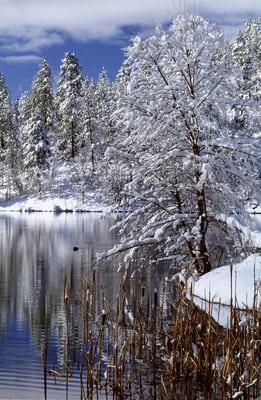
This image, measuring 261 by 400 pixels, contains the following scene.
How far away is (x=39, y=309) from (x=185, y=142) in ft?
19.7

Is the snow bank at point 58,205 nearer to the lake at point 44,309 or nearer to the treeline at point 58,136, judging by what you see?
the treeline at point 58,136

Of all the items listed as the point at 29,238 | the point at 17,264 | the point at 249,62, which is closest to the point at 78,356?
the point at 17,264

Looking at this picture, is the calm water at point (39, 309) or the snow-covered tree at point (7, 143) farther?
the snow-covered tree at point (7, 143)

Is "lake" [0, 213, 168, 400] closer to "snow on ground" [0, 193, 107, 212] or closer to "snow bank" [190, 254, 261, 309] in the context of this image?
"snow bank" [190, 254, 261, 309]

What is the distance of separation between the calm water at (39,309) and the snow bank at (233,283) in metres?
3.12

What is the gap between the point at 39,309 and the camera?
16297mm

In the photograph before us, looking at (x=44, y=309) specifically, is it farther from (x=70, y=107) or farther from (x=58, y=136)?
(x=58, y=136)

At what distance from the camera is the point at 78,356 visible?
11.7 metres

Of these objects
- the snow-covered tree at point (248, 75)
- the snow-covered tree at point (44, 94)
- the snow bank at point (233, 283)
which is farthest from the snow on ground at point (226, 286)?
the snow-covered tree at point (44, 94)

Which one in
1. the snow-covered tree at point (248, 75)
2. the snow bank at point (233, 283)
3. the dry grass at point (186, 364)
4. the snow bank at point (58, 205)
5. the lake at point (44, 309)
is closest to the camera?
the dry grass at point (186, 364)

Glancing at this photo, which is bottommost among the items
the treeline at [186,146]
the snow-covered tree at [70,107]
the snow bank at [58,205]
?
the snow bank at [58,205]

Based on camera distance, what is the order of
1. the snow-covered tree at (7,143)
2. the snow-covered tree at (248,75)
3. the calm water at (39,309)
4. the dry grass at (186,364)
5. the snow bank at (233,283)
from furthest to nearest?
the snow-covered tree at (7,143) → the snow-covered tree at (248,75) → the snow bank at (233,283) → the calm water at (39,309) → the dry grass at (186,364)

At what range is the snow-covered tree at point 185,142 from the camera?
16859 mm

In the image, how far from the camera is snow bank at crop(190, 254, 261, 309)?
14242 mm
